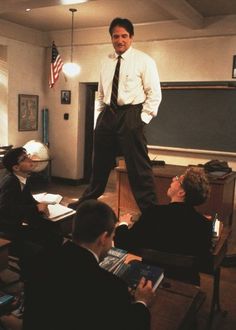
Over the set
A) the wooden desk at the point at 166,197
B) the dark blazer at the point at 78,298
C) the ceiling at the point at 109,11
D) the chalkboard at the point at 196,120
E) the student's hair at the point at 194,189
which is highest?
the ceiling at the point at 109,11

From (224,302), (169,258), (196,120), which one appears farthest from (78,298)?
(196,120)

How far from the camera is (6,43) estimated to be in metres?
6.15

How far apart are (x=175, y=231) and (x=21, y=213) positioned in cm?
113

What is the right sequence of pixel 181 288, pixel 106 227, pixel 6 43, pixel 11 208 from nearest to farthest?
pixel 106 227 → pixel 181 288 → pixel 11 208 → pixel 6 43

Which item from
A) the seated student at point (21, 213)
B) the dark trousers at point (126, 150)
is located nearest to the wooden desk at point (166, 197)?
the dark trousers at point (126, 150)

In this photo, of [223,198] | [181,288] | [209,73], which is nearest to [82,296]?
[181,288]

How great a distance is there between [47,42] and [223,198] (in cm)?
463

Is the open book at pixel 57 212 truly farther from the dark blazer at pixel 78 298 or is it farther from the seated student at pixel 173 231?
the dark blazer at pixel 78 298

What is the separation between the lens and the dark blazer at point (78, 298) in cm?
114

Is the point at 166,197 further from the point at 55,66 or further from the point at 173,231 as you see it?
the point at 55,66

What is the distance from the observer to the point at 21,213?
2.56 metres

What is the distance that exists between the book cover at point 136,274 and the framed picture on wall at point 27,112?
532cm

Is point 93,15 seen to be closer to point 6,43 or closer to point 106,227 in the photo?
point 6,43

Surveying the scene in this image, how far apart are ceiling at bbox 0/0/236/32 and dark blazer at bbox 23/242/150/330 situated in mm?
3713
